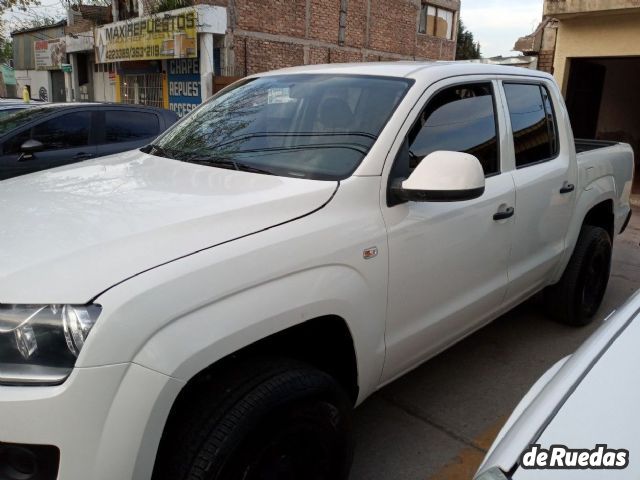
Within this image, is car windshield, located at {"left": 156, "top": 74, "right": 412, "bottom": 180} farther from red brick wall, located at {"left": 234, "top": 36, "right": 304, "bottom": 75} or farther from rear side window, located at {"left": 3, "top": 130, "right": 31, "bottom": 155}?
red brick wall, located at {"left": 234, "top": 36, "right": 304, "bottom": 75}

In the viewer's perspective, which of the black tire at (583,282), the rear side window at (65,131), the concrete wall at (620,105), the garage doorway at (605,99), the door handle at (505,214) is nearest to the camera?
the door handle at (505,214)

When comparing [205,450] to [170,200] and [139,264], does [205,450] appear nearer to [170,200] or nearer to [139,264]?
[139,264]

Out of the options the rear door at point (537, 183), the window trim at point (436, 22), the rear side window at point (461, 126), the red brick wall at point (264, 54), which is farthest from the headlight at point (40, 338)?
the window trim at point (436, 22)

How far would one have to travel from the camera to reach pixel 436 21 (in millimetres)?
25578

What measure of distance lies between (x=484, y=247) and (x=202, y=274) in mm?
1716

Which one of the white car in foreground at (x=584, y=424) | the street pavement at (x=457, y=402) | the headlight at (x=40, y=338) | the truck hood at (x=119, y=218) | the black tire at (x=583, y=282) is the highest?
the truck hood at (x=119, y=218)

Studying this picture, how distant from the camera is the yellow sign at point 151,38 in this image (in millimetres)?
16031

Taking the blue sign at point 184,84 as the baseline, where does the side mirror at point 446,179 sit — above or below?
below

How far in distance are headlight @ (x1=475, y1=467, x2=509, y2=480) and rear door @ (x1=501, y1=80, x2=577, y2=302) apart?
198 cm

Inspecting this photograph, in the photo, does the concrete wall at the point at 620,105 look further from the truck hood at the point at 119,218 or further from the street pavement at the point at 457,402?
the truck hood at the point at 119,218

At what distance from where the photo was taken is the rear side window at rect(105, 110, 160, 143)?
662cm

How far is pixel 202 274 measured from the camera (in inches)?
65.8

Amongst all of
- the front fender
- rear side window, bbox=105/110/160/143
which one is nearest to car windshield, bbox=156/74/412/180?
the front fender

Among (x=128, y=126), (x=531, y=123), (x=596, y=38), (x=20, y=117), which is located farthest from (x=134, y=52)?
(x=531, y=123)
